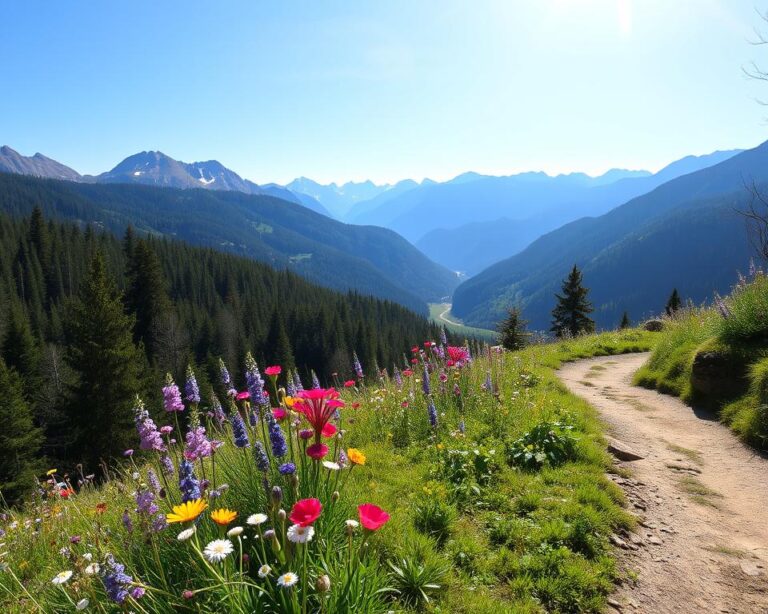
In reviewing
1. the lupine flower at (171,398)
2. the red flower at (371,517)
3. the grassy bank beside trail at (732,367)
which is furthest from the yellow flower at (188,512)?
the grassy bank beside trail at (732,367)

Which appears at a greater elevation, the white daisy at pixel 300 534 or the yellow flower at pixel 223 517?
the white daisy at pixel 300 534

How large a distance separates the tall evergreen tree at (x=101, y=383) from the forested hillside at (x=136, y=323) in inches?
2.6

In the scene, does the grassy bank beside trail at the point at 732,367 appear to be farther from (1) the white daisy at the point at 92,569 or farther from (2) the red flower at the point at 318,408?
(1) the white daisy at the point at 92,569

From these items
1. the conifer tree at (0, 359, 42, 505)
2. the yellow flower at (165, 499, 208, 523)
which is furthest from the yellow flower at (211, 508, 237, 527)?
the conifer tree at (0, 359, 42, 505)

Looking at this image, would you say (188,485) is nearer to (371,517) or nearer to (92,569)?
(92,569)

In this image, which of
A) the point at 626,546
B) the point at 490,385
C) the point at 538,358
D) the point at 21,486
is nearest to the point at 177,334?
the point at 21,486

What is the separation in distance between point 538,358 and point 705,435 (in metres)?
5.97

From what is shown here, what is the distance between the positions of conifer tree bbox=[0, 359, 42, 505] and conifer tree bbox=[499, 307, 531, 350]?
2405 centimetres

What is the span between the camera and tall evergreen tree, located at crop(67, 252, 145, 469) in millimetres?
22625

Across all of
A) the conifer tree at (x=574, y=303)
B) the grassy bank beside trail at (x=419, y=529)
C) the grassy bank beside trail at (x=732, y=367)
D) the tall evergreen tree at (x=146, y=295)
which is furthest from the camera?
the tall evergreen tree at (x=146, y=295)

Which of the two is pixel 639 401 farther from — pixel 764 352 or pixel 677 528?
pixel 677 528

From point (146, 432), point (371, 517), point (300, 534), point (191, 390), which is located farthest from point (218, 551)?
point (191, 390)

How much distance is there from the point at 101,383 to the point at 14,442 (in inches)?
169

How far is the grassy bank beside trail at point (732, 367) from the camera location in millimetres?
7094
